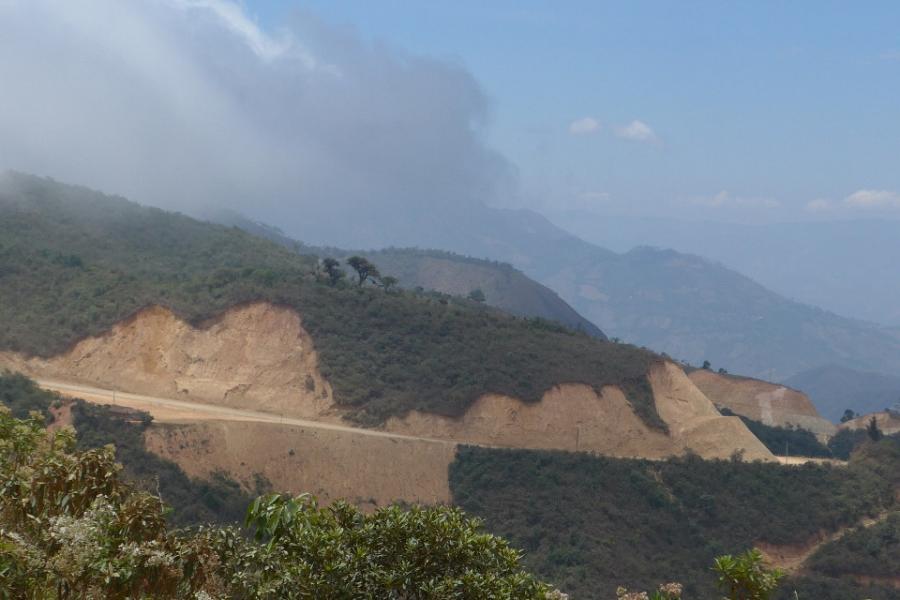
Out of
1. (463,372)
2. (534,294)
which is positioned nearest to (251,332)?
(463,372)

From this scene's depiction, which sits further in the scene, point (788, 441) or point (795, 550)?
point (788, 441)

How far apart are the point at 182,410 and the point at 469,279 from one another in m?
105

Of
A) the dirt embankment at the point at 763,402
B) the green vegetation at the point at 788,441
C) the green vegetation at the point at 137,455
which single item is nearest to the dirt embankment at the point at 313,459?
the green vegetation at the point at 137,455

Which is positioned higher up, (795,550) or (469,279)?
(469,279)

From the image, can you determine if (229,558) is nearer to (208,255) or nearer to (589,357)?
(589,357)

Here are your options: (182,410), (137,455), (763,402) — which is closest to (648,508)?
(182,410)

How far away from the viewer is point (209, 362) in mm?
46781

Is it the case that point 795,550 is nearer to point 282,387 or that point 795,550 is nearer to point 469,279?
point 282,387

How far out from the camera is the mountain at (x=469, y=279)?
140000mm

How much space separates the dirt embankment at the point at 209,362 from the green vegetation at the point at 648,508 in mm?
9666

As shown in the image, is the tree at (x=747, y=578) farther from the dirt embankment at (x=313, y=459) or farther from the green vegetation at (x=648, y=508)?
the dirt embankment at (x=313, y=459)

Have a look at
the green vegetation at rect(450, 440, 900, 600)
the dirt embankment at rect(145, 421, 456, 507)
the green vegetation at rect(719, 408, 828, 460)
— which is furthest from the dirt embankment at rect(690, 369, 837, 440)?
the dirt embankment at rect(145, 421, 456, 507)

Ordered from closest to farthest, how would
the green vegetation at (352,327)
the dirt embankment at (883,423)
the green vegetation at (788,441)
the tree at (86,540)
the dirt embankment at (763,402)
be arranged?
1. the tree at (86,540)
2. the green vegetation at (352,327)
3. the green vegetation at (788,441)
4. the dirt embankment at (763,402)
5. the dirt embankment at (883,423)

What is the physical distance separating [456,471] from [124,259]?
102 ft
